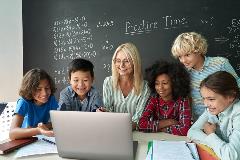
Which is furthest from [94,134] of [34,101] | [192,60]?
[192,60]

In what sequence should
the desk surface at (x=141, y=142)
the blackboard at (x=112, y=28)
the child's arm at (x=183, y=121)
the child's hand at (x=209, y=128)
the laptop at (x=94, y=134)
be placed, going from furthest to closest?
1. the blackboard at (x=112, y=28)
2. the child's arm at (x=183, y=121)
3. the child's hand at (x=209, y=128)
4. the desk surface at (x=141, y=142)
5. the laptop at (x=94, y=134)

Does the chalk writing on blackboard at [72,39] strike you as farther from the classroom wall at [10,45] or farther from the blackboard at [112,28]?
the classroom wall at [10,45]

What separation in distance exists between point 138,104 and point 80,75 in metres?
0.47

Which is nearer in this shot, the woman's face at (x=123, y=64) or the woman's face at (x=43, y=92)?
the woman's face at (x=43, y=92)

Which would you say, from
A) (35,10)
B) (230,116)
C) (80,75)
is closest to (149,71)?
(80,75)

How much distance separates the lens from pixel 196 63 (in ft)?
6.85

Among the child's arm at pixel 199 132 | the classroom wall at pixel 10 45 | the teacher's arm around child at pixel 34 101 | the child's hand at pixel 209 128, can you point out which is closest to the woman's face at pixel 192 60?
the child's arm at pixel 199 132

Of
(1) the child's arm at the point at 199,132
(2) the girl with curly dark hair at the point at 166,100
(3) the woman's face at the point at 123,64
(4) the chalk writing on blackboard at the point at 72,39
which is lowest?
(1) the child's arm at the point at 199,132

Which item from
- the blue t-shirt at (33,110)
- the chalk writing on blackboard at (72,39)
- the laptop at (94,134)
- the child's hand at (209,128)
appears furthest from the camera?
the chalk writing on blackboard at (72,39)

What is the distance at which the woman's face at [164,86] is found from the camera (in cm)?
189

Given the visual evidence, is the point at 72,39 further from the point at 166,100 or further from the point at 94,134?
the point at 94,134

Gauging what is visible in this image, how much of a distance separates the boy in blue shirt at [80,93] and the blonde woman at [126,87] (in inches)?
4.1

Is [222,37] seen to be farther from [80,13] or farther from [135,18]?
[80,13]

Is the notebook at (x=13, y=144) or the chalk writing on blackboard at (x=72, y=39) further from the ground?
the chalk writing on blackboard at (x=72, y=39)
